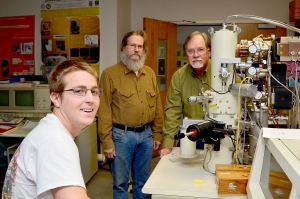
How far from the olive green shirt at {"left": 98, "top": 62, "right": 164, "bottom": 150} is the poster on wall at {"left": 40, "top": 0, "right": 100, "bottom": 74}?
1.85m

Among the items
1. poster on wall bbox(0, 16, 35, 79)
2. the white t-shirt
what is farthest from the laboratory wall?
the white t-shirt

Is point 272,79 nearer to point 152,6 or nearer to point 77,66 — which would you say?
point 77,66

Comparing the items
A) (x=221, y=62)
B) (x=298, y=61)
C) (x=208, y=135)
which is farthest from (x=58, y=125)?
(x=298, y=61)

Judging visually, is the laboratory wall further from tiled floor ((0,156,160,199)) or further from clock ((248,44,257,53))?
clock ((248,44,257,53))

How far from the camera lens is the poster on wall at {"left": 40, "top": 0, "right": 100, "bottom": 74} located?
403 cm

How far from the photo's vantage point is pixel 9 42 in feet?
14.3

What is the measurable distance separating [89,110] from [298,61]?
2.93 ft

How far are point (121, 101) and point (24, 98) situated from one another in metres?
1.30

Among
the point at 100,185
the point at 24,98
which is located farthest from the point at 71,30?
the point at 100,185

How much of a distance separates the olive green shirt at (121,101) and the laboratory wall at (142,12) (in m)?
1.75

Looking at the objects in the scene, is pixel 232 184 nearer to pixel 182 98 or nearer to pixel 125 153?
pixel 182 98

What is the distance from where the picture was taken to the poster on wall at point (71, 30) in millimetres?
4031

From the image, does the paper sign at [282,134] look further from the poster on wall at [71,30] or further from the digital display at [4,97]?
the poster on wall at [71,30]

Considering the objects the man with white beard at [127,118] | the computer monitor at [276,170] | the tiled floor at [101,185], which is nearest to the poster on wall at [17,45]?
the tiled floor at [101,185]
